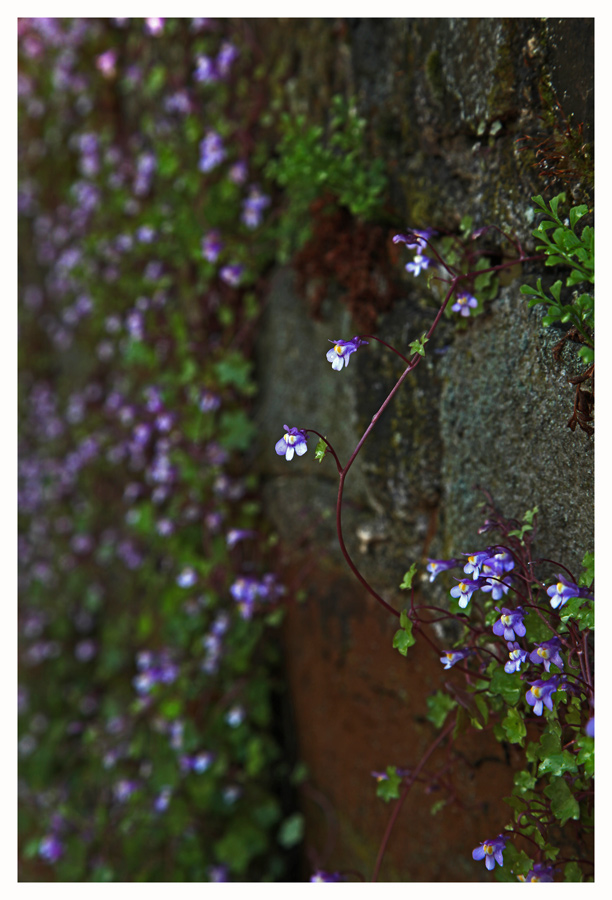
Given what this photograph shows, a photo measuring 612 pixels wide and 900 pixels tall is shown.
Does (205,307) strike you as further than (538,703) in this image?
Yes

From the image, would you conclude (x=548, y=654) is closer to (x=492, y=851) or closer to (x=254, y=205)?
(x=492, y=851)

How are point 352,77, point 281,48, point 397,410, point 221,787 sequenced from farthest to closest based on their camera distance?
point 221,787
point 281,48
point 352,77
point 397,410

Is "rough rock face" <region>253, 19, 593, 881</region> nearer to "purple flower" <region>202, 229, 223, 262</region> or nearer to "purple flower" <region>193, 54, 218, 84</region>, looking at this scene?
"purple flower" <region>202, 229, 223, 262</region>

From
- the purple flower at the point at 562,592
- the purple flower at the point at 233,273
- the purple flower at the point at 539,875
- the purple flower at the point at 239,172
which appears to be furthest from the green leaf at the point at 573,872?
the purple flower at the point at 239,172

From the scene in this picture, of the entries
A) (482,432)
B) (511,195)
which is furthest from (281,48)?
(482,432)

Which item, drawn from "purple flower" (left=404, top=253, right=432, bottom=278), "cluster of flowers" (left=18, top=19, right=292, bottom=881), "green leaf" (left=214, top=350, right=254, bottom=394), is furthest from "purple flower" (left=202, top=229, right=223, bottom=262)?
"purple flower" (left=404, top=253, right=432, bottom=278)

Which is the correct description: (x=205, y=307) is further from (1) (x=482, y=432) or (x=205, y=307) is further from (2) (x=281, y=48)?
(1) (x=482, y=432)
